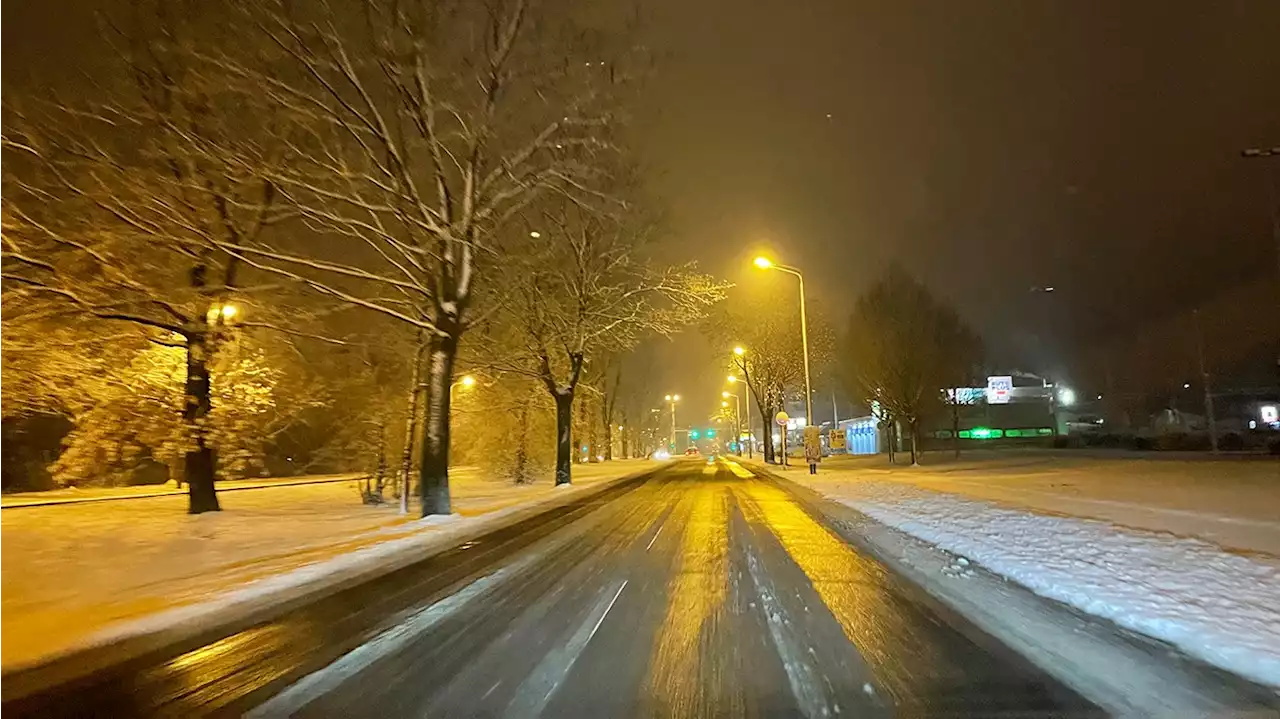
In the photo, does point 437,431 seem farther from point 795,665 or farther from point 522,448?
point 522,448

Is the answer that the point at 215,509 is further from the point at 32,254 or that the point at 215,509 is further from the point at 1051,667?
the point at 1051,667

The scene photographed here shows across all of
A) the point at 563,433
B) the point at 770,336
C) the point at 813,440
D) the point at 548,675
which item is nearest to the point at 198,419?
the point at 548,675

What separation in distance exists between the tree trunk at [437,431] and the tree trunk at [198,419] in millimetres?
5235

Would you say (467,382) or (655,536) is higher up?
(467,382)

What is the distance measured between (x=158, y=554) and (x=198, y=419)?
6.34 m

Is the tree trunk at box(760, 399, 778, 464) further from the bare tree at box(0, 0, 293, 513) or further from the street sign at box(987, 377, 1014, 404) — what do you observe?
the bare tree at box(0, 0, 293, 513)

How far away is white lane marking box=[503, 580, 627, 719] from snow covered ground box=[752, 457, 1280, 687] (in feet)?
16.8

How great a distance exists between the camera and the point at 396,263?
2234 cm

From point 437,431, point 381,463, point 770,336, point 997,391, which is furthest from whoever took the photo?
point 997,391

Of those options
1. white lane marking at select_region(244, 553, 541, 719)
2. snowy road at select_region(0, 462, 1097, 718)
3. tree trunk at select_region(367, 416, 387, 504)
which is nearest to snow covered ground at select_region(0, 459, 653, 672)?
tree trunk at select_region(367, 416, 387, 504)

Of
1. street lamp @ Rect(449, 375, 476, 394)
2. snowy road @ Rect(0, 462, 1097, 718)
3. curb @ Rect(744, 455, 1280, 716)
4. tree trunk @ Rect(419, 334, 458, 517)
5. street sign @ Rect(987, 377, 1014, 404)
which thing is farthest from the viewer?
street sign @ Rect(987, 377, 1014, 404)

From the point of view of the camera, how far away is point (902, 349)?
4666 cm

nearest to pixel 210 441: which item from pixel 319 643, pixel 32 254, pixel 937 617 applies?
pixel 32 254

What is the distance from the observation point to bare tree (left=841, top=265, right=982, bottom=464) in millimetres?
46719
